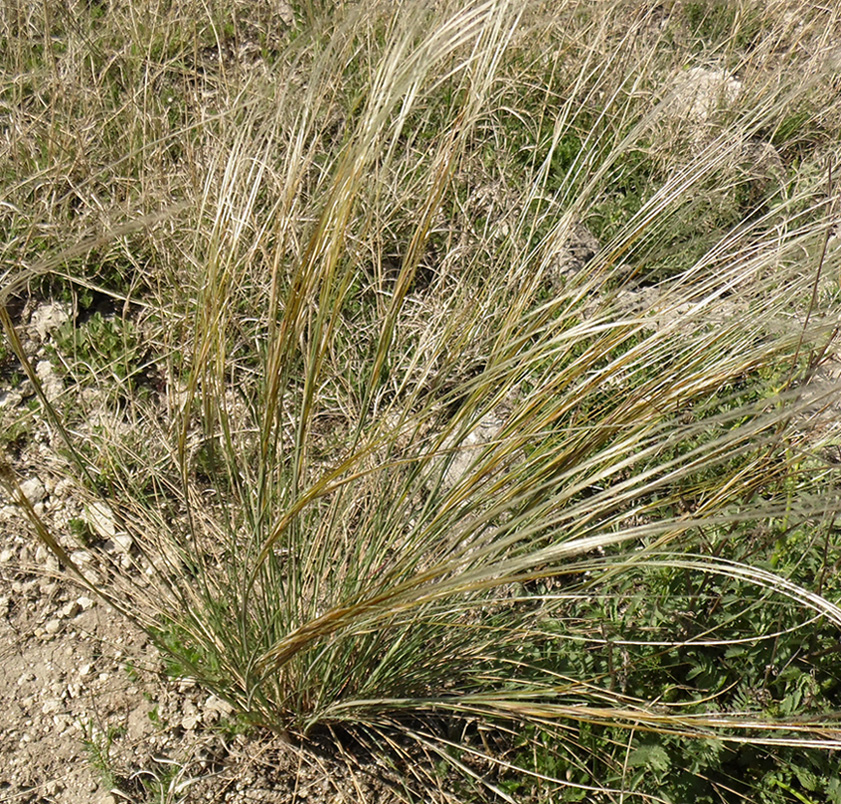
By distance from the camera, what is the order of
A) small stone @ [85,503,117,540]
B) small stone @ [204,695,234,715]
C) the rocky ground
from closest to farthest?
the rocky ground, small stone @ [204,695,234,715], small stone @ [85,503,117,540]

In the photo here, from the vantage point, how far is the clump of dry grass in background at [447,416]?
4.27ft

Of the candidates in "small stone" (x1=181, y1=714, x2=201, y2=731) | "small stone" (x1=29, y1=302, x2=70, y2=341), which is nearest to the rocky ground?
"small stone" (x1=181, y1=714, x2=201, y2=731)

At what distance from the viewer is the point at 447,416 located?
2.29 metres

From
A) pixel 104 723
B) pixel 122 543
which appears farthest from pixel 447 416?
pixel 104 723

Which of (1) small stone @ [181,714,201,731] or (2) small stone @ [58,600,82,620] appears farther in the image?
(2) small stone @ [58,600,82,620]

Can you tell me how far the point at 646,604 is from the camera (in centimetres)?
182

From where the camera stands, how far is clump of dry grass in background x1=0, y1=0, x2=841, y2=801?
4.27 ft

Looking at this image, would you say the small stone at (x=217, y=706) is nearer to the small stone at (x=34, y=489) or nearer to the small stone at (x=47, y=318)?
the small stone at (x=34, y=489)

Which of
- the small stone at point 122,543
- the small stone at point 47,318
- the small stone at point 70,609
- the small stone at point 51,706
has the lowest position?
the small stone at point 51,706

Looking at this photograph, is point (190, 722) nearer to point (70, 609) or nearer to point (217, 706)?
point (217, 706)

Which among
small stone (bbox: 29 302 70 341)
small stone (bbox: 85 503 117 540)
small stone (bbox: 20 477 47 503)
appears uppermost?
small stone (bbox: 29 302 70 341)

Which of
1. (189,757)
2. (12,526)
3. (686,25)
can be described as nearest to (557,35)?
(686,25)

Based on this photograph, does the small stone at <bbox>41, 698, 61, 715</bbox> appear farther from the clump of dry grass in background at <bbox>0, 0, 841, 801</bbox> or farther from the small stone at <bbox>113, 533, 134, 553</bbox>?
the small stone at <bbox>113, 533, 134, 553</bbox>

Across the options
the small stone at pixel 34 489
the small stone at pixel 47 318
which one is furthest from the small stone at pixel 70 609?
the small stone at pixel 47 318
